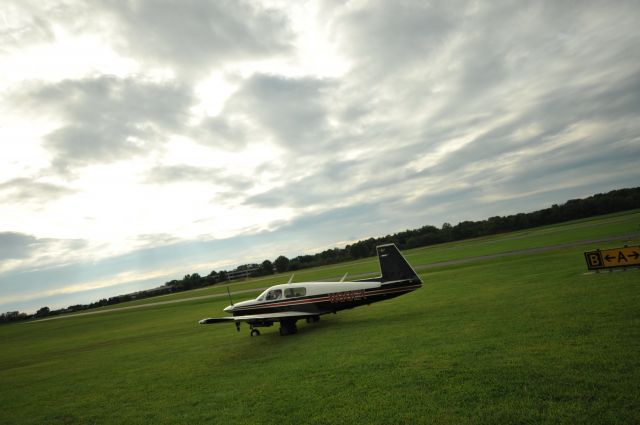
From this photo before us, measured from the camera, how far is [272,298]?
16844mm

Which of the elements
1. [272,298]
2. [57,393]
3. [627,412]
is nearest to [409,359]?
[627,412]

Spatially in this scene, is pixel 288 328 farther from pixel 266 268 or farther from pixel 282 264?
pixel 266 268

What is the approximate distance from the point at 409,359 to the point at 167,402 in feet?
22.7

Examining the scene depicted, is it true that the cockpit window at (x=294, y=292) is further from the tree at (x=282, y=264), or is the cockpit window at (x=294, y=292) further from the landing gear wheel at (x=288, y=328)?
the tree at (x=282, y=264)

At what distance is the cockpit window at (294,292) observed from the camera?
16.6 m

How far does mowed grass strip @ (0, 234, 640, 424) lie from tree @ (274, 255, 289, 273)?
420ft

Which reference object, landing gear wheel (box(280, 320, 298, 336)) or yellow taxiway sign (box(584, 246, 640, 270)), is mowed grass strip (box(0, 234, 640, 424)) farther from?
yellow taxiway sign (box(584, 246, 640, 270))

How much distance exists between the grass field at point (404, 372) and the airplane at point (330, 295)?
0.92 meters

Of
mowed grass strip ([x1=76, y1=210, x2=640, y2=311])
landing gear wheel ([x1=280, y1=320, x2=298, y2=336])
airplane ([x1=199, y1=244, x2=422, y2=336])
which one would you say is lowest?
mowed grass strip ([x1=76, y1=210, x2=640, y2=311])

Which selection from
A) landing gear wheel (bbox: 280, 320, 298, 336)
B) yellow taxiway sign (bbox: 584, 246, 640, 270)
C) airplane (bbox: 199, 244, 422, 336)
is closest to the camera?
airplane (bbox: 199, 244, 422, 336)

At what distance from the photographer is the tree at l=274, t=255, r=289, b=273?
473ft

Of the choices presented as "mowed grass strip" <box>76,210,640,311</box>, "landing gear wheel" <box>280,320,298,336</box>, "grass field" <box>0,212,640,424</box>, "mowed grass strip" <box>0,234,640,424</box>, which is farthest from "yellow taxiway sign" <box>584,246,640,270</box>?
"landing gear wheel" <box>280,320,298,336</box>

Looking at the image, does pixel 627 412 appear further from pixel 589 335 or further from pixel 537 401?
pixel 589 335

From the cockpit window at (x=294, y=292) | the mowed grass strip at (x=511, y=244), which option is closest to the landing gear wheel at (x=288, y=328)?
the cockpit window at (x=294, y=292)
